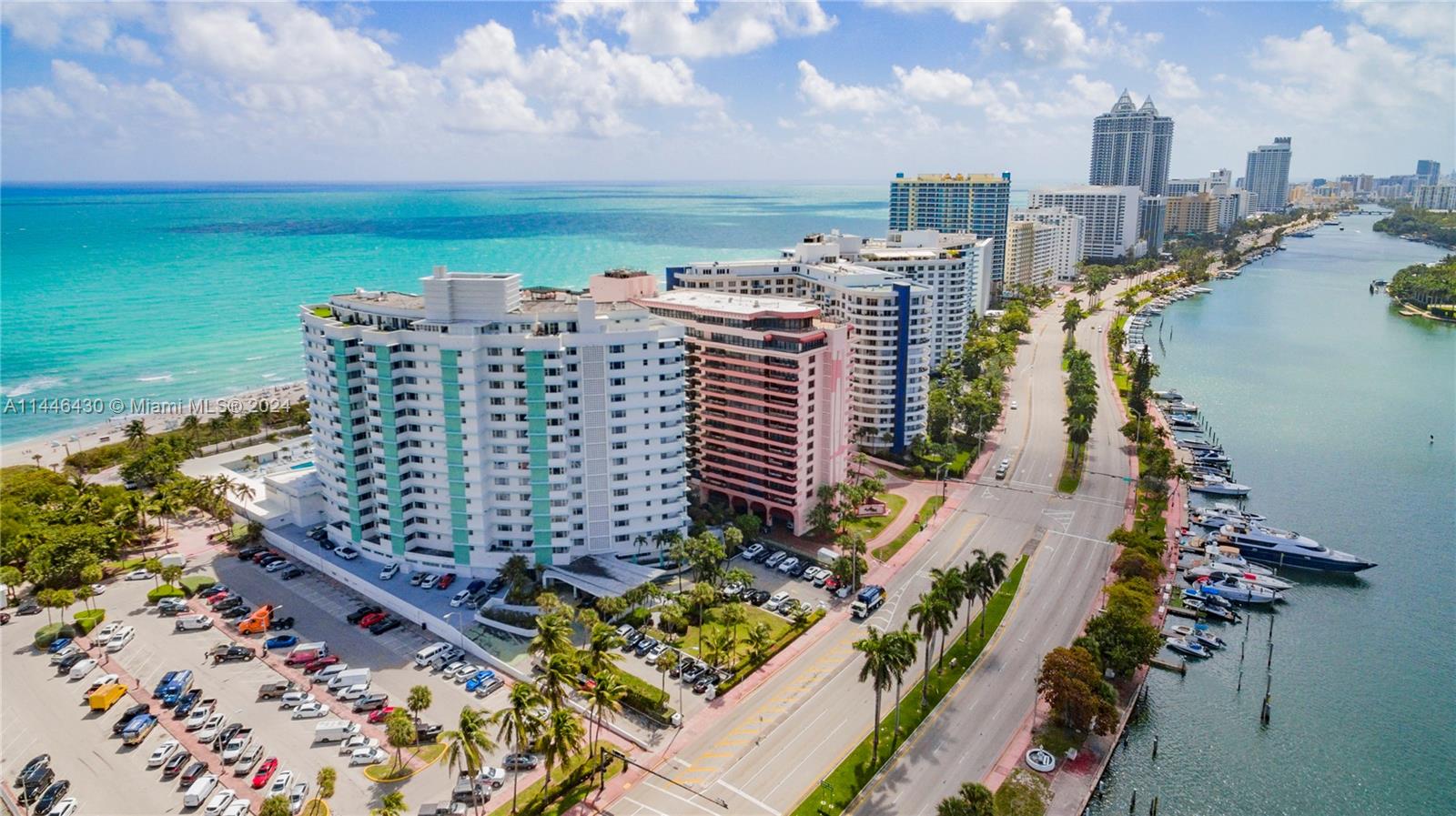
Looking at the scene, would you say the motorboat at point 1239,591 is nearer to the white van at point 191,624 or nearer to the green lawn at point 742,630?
the green lawn at point 742,630

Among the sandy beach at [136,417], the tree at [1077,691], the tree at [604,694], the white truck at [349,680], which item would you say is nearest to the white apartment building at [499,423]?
the white truck at [349,680]

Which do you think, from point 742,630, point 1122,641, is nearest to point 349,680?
point 742,630

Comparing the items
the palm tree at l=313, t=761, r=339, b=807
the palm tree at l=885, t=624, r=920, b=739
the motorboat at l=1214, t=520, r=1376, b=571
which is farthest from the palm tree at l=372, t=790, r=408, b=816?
the motorboat at l=1214, t=520, r=1376, b=571

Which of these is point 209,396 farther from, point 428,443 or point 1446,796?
point 1446,796

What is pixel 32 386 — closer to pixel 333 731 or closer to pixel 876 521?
pixel 333 731

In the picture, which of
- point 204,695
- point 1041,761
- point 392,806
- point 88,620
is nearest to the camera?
point 392,806

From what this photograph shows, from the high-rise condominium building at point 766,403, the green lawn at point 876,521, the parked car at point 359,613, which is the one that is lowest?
the parked car at point 359,613
